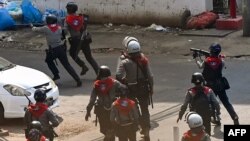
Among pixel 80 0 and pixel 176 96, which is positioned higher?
pixel 80 0

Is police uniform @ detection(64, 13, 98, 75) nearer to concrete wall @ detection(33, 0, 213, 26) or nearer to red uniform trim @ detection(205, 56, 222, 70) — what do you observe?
red uniform trim @ detection(205, 56, 222, 70)

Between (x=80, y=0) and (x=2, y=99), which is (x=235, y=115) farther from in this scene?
(x=80, y=0)

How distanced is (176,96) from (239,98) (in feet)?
4.47

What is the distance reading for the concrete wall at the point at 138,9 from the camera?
2311cm

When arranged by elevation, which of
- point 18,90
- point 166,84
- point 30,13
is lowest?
point 166,84

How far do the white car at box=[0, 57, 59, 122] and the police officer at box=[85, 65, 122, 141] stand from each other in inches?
93.1

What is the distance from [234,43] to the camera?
2070cm

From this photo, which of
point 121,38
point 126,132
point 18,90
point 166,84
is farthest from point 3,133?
point 121,38

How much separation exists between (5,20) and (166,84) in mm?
8868

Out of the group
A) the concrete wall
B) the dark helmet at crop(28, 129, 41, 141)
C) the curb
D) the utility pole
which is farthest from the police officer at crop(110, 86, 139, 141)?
the concrete wall

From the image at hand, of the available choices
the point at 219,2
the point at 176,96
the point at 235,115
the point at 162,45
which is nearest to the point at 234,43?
the point at 162,45

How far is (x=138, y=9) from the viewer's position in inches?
934

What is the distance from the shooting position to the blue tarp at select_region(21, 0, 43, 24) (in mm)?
24688

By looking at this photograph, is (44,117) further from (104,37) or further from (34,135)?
(104,37)
